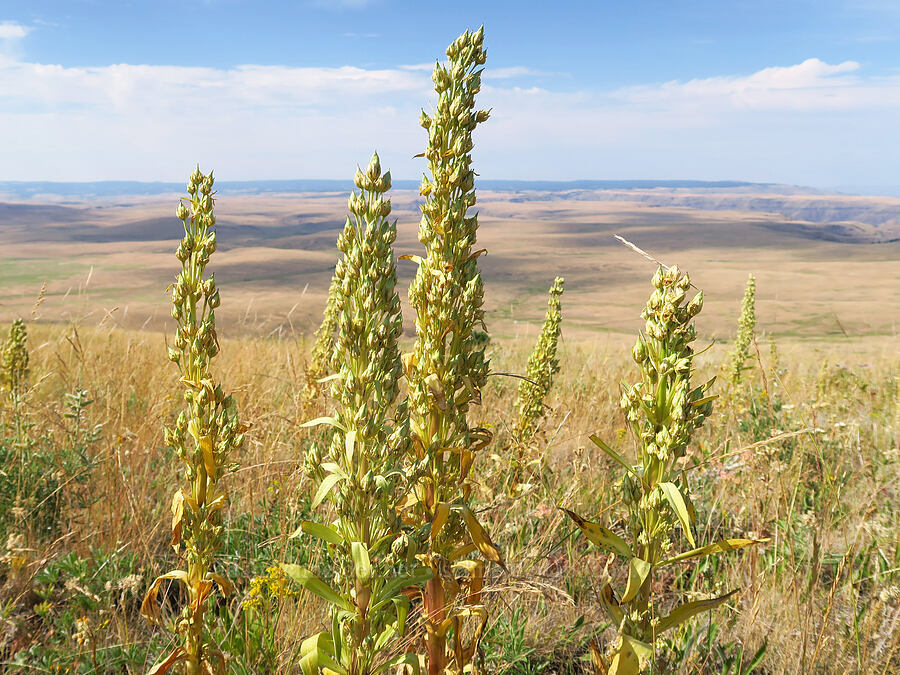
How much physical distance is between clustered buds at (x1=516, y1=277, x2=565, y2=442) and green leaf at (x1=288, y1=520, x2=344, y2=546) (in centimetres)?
249

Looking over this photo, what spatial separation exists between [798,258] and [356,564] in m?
112

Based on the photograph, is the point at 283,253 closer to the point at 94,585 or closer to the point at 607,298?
the point at 607,298

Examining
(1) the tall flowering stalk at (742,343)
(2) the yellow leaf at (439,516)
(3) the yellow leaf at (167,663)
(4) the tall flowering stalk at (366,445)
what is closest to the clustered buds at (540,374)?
(2) the yellow leaf at (439,516)

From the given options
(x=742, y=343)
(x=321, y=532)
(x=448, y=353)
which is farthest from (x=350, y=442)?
(x=742, y=343)

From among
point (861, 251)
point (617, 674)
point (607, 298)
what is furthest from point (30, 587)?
point (861, 251)

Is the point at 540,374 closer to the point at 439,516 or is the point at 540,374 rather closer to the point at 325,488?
the point at 439,516

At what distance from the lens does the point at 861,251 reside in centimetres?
10356

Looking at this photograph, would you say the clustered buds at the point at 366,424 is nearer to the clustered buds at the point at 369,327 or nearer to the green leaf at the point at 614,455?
the clustered buds at the point at 369,327

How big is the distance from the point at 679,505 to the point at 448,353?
859 mm

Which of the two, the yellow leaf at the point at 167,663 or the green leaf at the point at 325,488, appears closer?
the green leaf at the point at 325,488

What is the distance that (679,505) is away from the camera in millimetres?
1416

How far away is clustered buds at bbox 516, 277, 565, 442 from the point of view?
13.3 ft

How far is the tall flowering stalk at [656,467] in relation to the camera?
152 cm

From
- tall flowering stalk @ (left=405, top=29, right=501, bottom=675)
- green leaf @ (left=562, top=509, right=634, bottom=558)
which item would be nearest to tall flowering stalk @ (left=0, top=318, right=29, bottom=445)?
tall flowering stalk @ (left=405, top=29, right=501, bottom=675)
